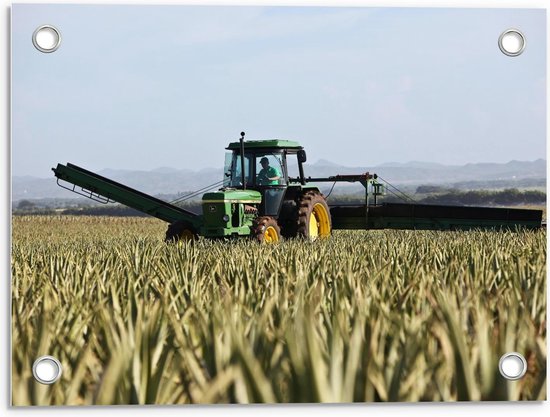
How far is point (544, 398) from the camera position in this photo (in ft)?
11.3

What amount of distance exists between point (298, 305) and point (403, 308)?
1.52 ft

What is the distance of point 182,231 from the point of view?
9.91 m

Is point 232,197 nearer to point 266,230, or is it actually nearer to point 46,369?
point 266,230

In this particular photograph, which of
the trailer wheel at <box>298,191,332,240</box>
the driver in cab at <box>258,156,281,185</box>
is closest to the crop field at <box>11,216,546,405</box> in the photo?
the driver in cab at <box>258,156,281,185</box>

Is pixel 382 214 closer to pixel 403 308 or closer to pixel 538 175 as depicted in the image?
pixel 538 175

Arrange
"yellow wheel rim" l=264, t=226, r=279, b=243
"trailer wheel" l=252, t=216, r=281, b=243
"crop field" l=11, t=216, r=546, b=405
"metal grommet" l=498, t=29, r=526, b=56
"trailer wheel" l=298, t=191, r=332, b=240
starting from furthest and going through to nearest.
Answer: "trailer wheel" l=298, t=191, r=332, b=240 < "yellow wheel rim" l=264, t=226, r=279, b=243 < "trailer wheel" l=252, t=216, r=281, b=243 < "metal grommet" l=498, t=29, r=526, b=56 < "crop field" l=11, t=216, r=546, b=405

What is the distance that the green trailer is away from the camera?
9328 mm

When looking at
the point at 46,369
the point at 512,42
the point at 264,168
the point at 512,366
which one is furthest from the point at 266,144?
the point at 46,369

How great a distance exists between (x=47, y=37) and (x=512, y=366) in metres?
2.72

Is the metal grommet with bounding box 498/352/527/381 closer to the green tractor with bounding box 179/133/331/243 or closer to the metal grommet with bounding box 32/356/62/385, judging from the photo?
the metal grommet with bounding box 32/356/62/385

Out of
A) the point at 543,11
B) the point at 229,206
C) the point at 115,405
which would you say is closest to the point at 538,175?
the point at 543,11

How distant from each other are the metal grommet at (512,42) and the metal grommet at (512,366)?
185 cm

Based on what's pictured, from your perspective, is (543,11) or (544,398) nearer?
(544,398)

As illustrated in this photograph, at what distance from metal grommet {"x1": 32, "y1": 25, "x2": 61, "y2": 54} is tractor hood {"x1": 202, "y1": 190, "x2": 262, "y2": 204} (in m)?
5.04
